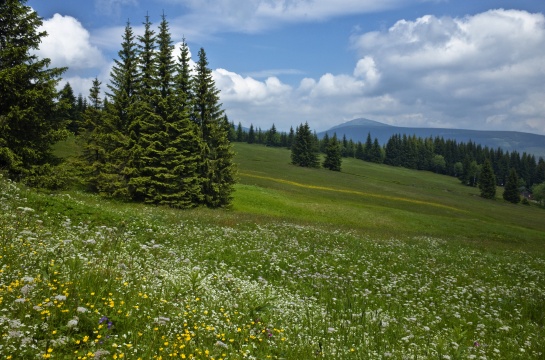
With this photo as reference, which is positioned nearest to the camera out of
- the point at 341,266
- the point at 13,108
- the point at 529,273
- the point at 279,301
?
the point at 279,301

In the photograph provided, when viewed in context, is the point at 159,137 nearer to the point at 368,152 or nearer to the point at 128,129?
the point at 128,129

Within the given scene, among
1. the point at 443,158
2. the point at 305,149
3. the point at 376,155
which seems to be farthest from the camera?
the point at 376,155

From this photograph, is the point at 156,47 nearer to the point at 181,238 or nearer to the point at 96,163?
the point at 96,163

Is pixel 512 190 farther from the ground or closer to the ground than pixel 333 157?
closer to the ground

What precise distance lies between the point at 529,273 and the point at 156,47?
3371cm

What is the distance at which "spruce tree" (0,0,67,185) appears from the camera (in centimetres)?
2159

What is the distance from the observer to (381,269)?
13.8m

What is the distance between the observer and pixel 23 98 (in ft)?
71.9

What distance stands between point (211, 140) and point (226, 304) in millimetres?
31942

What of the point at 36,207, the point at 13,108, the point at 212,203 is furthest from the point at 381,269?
the point at 212,203

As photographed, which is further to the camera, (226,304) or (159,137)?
(159,137)

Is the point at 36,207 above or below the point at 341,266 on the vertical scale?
above

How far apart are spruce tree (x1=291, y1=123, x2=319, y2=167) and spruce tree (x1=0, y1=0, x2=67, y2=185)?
103 m

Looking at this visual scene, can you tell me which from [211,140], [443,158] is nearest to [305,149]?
[211,140]
